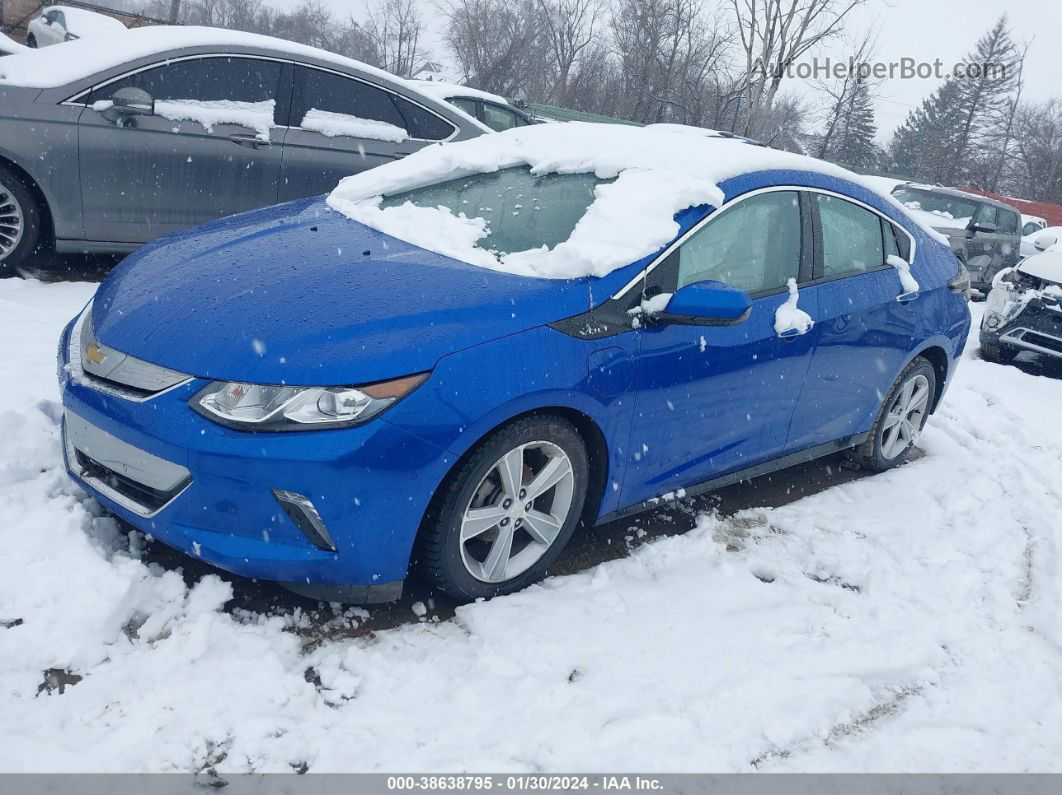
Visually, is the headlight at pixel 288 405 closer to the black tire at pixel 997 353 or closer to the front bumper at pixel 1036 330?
the front bumper at pixel 1036 330

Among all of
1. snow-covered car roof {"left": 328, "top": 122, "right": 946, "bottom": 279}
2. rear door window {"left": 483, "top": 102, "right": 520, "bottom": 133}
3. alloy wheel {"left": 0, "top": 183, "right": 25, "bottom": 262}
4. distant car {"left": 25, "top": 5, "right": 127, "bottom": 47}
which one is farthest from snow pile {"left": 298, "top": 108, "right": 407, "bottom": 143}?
distant car {"left": 25, "top": 5, "right": 127, "bottom": 47}

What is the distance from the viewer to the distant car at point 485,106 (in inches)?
418

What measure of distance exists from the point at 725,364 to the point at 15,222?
4.10 m

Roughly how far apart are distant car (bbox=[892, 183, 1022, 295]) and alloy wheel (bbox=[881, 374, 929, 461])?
8.12 meters

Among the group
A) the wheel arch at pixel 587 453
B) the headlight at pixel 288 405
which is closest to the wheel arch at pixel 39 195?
the headlight at pixel 288 405

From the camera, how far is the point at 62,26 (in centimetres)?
1708

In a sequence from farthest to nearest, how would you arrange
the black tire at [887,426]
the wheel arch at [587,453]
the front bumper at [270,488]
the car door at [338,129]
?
the car door at [338,129] → the black tire at [887,426] → the wheel arch at [587,453] → the front bumper at [270,488]

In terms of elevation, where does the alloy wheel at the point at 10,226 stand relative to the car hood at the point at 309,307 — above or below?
below

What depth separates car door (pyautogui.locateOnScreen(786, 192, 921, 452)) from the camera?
3.89 meters

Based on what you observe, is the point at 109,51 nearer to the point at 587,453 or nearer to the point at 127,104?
the point at 127,104

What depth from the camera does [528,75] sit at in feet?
132

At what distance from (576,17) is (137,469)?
4567cm

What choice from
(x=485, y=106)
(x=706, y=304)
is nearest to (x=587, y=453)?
(x=706, y=304)
